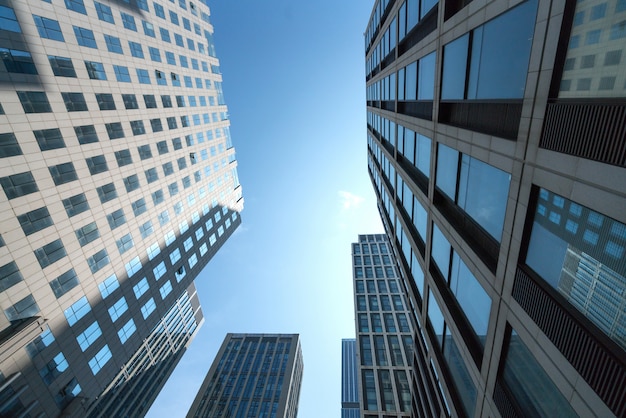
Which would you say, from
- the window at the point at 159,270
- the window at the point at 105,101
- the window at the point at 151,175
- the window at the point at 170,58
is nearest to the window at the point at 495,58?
the window at the point at 105,101

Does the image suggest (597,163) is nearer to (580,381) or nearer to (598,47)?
(598,47)

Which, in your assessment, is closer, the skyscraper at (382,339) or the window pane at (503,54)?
the window pane at (503,54)

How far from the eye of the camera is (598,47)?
19.5 feet

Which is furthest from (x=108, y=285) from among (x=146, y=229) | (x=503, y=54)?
(x=503, y=54)

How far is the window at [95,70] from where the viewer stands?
94.8 ft

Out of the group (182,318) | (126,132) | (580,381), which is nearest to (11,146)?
(126,132)

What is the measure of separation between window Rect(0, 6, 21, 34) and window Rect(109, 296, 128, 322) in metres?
26.3

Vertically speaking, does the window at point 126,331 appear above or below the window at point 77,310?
below

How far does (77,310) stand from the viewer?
27078mm

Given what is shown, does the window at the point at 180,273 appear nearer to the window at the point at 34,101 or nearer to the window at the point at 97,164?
the window at the point at 97,164

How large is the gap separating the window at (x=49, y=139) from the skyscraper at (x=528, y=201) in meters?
30.9

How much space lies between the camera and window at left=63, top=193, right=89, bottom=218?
26.8m

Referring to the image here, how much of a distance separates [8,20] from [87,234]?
60.4 feet

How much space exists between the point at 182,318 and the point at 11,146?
193 feet
